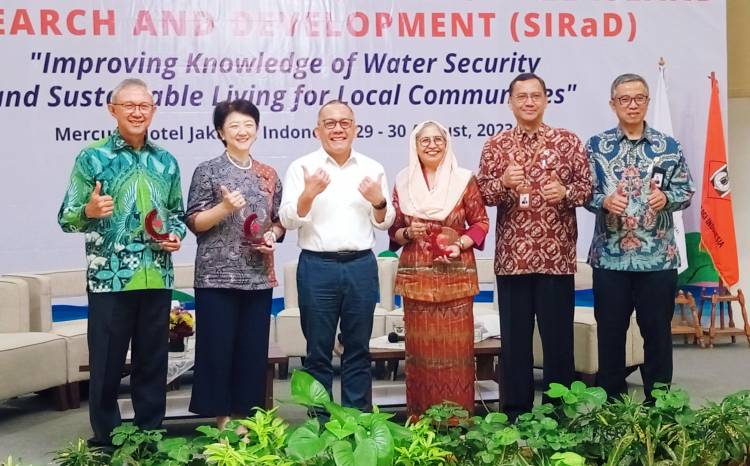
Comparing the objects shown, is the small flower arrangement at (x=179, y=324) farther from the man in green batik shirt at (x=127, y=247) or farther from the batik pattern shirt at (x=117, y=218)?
the batik pattern shirt at (x=117, y=218)

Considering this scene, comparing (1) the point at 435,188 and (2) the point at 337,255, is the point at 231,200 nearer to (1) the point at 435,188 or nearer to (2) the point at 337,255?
(2) the point at 337,255

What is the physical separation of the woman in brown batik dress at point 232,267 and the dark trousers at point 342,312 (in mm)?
195

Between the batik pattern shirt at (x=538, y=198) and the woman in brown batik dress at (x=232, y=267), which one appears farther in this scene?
the batik pattern shirt at (x=538, y=198)

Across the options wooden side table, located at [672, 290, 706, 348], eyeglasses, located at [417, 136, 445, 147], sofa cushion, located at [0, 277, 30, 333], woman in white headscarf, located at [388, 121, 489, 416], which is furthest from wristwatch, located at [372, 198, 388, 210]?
wooden side table, located at [672, 290, 706, 348]

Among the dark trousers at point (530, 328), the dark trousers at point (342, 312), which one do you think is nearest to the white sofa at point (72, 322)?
the dark trousers at point (342, 312)

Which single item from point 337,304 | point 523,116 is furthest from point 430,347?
point 523,116

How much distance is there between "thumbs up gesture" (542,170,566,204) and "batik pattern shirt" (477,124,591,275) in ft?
0.10

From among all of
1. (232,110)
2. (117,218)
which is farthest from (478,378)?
(117,218)

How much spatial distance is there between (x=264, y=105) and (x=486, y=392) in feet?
8.68

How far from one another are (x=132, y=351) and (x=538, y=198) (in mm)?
1776

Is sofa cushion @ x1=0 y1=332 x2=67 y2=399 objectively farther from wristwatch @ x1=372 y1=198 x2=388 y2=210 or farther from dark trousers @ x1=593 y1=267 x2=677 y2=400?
dark trousers @ x1=593 y1=267 x2=677 y2=400

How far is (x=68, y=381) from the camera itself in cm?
507

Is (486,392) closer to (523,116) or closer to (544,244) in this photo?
(544,244)

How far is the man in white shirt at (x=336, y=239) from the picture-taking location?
12.1ft
